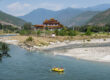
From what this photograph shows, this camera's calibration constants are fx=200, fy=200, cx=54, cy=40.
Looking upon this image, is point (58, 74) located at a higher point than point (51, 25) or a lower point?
lower

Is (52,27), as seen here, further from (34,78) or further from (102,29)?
(34,78)

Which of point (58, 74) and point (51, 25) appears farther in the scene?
point (51, 25)

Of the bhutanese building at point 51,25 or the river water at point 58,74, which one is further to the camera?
the bhutanese building at point 51,25

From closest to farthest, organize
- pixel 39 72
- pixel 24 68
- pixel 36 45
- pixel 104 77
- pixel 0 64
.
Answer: pixel 104 77
pixel 39 72
pixel 24 68
pixel 0 64
pixel 36 45

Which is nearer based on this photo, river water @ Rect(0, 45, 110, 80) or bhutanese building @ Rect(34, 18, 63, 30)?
river water @ Rect(0, 45, 110, 80)

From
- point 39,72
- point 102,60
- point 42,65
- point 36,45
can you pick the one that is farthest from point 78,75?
point 36,45

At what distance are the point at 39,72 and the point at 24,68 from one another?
4879 millimetres

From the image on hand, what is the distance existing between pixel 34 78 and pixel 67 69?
7932 mm

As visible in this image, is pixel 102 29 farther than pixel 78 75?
Yes

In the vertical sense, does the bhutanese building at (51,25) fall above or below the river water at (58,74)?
above

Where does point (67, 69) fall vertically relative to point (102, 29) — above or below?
below

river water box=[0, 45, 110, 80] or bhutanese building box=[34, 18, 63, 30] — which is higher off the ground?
bhutanese building box=[34, 18, 63, 30]

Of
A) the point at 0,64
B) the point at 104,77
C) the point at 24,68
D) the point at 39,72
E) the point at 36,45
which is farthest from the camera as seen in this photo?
the point at 36,45

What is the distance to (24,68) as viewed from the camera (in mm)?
39688
